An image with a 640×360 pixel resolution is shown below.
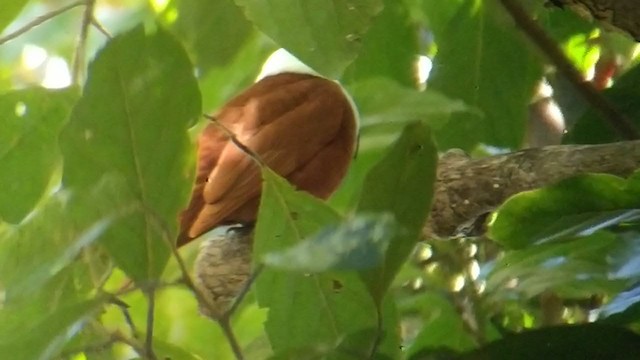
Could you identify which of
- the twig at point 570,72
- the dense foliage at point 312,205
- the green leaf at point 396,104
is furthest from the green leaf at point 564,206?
the twig at point 570,72

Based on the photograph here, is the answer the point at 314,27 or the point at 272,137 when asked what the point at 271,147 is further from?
the point at 314,27

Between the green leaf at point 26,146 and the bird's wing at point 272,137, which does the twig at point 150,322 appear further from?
the bird's wing at point 272,137

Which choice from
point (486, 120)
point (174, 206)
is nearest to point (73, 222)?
point (174, 206)

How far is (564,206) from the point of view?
416 mm

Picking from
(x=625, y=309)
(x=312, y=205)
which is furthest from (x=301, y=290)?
(x=625, y=309)

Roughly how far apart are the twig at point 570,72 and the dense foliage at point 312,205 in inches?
0.8

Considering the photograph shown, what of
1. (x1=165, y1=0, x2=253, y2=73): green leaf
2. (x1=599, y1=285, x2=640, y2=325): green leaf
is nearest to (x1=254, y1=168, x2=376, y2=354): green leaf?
(x1=599, y1=285, x2=640, y2=325): green leaf

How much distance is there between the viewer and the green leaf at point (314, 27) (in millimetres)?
459

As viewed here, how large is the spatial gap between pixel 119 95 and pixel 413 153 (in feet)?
0.45

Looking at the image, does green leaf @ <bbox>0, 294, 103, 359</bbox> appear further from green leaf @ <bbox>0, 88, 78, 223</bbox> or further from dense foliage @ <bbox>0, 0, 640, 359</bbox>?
green leaf @ <bbox>0, 88, 78, 223</bbox>

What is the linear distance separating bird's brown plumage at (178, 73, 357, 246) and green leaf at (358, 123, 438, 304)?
32 centimetres

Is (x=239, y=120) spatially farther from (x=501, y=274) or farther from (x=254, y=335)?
(x=501, y=274)

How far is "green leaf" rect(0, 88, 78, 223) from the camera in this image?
0.54 m

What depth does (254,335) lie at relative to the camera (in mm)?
722
